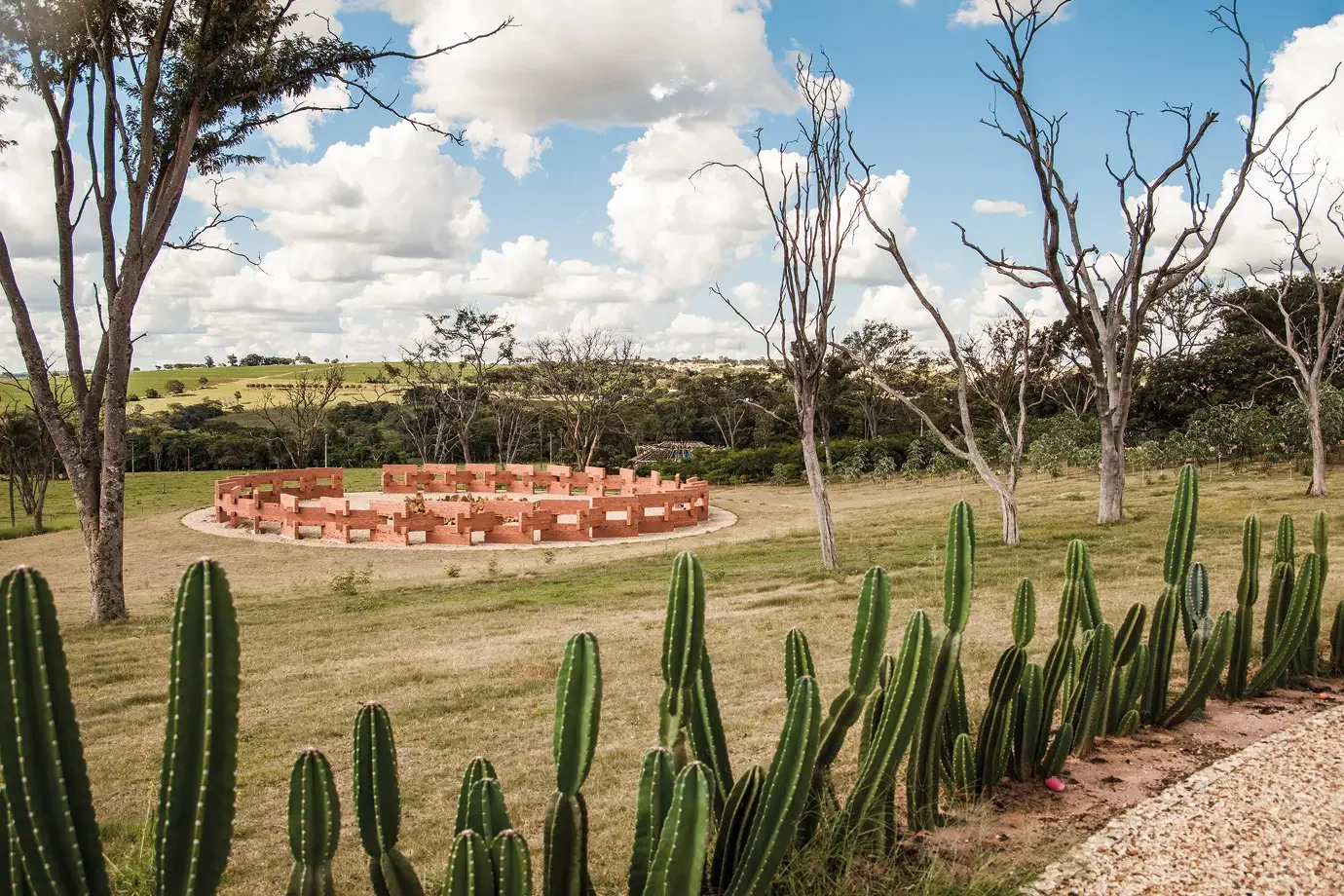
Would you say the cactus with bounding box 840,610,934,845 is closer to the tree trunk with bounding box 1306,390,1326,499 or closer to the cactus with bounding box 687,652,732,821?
the cactus with bounding box 687,652,732,821

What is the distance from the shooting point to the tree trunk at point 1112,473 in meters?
11.6

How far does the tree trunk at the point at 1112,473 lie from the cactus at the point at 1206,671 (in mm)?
8246

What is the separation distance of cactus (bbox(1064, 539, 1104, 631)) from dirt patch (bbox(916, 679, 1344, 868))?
0.57 m

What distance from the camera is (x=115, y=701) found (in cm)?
603

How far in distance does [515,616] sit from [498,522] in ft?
27.8

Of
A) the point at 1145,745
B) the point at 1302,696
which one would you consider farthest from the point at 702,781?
the point at 1302,696

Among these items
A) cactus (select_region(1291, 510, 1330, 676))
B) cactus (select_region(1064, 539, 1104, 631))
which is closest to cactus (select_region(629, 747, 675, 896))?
cactus (select_region(1064, 539, 1104, 631))

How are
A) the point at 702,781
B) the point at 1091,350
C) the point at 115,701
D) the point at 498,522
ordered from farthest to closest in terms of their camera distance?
the point at 498,522 < the point at 1091,350 < the point at 115,701 < the point at 702,781

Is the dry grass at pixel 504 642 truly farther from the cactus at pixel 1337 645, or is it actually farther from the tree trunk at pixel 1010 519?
the cactus at pixel 1337 645

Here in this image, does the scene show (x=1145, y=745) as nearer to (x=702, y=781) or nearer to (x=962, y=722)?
(x=962, y=722)

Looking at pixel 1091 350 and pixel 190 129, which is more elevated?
pixel 190 129

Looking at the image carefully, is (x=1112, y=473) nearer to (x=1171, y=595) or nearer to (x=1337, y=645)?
(x=1337, y=645)

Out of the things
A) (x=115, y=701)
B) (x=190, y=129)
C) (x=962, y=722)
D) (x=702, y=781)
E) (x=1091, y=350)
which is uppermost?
(x=190, y=129)

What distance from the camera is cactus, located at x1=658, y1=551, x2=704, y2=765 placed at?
2.49 m
